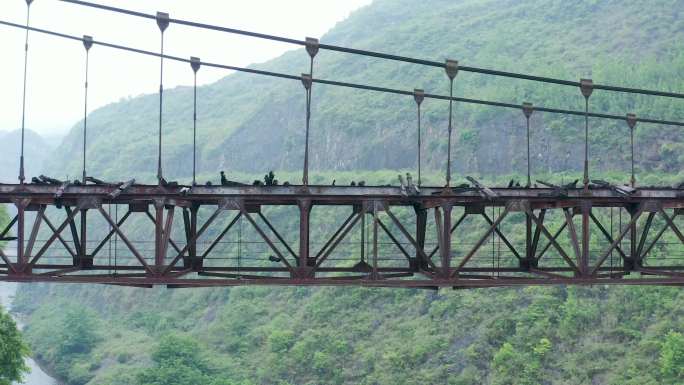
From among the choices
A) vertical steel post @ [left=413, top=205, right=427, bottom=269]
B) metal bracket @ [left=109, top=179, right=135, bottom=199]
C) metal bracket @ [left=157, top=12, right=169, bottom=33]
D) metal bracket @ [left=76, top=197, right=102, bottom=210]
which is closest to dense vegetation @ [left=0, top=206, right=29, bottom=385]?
metal bracket @ [left=76, top=197, right=102, bottom=210]

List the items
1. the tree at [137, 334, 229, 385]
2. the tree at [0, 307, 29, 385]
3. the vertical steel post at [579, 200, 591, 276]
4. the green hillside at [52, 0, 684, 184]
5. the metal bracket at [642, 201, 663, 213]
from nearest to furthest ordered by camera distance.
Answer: the vertical steel post at [579, 200, 591, 276] → the metal bracket at [642, 201, 663, 213] → the tree at [0, 307, 29, 385] → the tree at [137, 334, 229, 385] → the green hillside at [52, 0, 684, 184]

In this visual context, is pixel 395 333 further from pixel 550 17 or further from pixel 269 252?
pixel 550 17

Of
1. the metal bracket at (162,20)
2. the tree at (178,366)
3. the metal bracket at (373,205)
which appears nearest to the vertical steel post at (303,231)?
the metal bracket at (373,205)

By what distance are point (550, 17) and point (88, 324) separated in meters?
77.6

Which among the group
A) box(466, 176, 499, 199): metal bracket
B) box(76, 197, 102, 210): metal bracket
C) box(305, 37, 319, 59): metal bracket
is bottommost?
box(76, 197, 102, 210): metal bracket

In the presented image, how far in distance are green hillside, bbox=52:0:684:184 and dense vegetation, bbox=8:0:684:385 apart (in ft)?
0.81

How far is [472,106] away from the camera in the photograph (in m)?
93.2

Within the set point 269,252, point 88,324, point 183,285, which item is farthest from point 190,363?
point 183,285

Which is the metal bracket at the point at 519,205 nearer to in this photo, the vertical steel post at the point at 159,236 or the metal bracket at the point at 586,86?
the metal bracket at the point at 586,86

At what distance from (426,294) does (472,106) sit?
1343 inches

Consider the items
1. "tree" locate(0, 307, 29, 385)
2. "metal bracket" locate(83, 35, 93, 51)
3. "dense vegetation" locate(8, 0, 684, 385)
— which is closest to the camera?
"metal bracket" locate(83, 35, 93, 51)

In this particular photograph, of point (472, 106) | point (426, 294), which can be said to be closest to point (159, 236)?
point (426, 294)

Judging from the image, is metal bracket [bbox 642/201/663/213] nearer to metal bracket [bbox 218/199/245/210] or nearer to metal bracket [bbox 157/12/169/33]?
metal bracket [bbox 218/199/245/210]

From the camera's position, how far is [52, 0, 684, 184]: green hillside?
8112 cm
